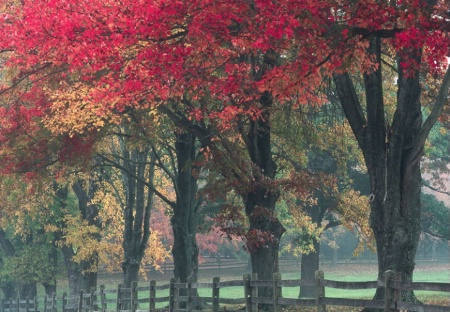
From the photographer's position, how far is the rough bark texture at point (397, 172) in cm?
1775

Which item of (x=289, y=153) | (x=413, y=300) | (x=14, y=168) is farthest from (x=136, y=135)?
(x=413, y=300)

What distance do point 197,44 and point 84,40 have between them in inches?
111

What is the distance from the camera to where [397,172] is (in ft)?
58.5

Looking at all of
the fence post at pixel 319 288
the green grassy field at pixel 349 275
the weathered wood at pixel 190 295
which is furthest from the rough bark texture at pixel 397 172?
the green grassy field at pixel 349 275

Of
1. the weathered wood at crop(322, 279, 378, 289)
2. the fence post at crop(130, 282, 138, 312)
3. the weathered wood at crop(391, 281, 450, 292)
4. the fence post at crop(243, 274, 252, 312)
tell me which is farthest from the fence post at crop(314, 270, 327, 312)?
the fence post at crop(130, 282, 138, 312)

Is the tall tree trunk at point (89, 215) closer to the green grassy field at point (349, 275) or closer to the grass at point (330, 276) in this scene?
the grass at point (330, 276)

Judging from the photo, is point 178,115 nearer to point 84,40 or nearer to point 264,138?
point 264,138

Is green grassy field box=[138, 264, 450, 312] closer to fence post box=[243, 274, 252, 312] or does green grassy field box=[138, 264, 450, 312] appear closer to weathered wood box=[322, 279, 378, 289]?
fence post box=[243, 274, 252, 312]

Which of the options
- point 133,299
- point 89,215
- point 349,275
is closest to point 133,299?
point 133,299

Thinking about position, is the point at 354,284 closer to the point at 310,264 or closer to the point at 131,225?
the point at 131,225

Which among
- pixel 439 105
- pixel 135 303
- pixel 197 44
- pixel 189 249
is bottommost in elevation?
pixel 135 303

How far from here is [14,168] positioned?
26656 mm

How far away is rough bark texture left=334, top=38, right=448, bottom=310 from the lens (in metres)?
17.8

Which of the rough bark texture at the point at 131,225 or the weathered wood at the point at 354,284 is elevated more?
the rough bark texture at the point at 131,225
